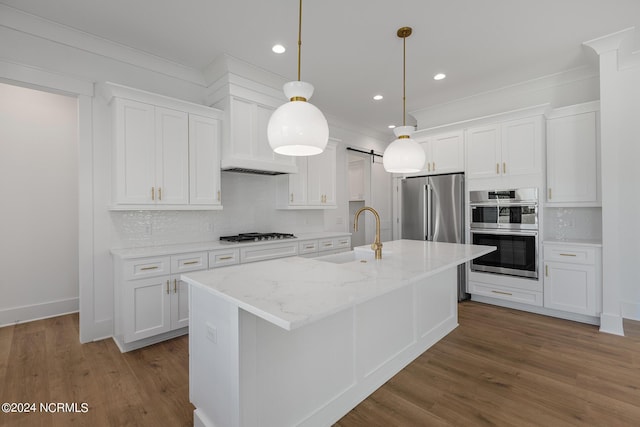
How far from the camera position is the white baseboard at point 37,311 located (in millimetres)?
3270

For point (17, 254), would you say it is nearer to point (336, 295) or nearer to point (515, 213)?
point (336, 295)

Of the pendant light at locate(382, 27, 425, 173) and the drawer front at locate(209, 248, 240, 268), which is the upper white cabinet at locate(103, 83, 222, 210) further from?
the pendant light at locate(382, 27, 425, 173)

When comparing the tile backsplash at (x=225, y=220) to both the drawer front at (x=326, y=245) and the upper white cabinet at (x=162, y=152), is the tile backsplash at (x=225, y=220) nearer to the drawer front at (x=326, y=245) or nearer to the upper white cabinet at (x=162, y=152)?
the upper white cabinet at (x=162, y=152)

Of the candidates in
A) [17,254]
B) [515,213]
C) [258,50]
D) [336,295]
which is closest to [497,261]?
[515,213]

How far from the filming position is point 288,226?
14.6ft

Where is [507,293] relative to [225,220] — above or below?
below

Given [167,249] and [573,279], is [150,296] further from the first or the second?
[573,279]

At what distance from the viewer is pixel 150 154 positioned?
2.89 metres

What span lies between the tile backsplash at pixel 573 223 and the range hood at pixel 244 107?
347cm

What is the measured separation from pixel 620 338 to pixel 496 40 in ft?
10.1

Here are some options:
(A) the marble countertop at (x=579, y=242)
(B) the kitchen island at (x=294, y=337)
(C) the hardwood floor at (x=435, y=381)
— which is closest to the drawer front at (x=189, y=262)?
(C) the hardwood floor at (x=435, y=381)

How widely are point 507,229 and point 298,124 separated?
10.9 ft

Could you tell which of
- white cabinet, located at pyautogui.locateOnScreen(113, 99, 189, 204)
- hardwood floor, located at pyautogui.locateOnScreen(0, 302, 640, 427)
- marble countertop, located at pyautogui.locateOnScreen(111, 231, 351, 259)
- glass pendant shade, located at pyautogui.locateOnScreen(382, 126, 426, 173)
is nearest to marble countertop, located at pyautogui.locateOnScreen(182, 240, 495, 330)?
glass pendant shade, located at pyautogui.locateOnScreen(382, 126, 426, 173)

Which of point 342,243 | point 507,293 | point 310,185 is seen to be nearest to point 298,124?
point 310,185
